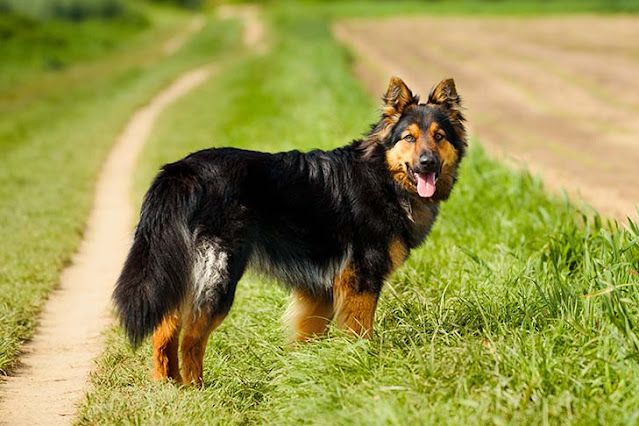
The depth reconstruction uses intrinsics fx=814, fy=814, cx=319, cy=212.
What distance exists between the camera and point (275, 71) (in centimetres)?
2416

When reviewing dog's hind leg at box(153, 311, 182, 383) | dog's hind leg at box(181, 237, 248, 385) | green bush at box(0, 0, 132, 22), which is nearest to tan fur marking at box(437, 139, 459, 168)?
dog's hind leg at box(181, 237, 248, 385)

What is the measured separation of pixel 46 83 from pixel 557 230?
69.1 ft

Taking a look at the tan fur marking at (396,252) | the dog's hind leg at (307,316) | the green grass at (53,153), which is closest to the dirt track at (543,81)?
the tan fur marking at (396,252)

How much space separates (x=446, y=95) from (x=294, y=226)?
141cm

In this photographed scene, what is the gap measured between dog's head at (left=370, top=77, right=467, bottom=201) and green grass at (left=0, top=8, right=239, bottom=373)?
3.02 meters

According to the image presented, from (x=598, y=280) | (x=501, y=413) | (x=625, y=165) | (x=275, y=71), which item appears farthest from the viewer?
(x=275, y=71)

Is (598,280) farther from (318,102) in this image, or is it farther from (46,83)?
(46,83)

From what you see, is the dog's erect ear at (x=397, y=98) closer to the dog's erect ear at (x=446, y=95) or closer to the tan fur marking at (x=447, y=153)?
the dog's erect ear at (x=446, y=95)

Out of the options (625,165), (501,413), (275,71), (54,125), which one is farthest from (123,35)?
(501,413)

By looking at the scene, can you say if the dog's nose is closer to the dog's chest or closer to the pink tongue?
the pink tongue

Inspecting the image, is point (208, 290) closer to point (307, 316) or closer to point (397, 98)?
point (307, 316)

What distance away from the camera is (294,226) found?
16.9 ft

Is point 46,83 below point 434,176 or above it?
below

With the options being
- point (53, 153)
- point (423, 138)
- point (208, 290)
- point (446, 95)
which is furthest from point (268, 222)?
point (53, 153)
